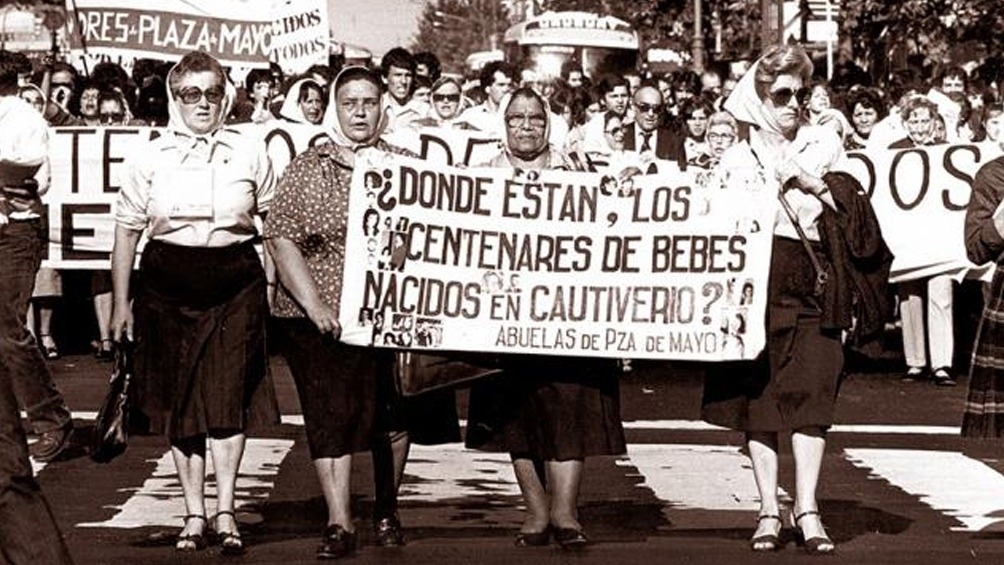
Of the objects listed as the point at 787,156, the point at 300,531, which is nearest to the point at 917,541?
the point at 787,156

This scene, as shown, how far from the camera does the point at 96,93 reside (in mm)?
19359

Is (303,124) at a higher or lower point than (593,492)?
higher

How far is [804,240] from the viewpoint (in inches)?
413

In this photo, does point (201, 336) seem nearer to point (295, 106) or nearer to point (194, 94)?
point (194, 94)

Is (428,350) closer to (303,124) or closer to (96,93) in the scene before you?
(303,124)

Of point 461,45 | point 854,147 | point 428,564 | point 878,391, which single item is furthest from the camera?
point 461,45

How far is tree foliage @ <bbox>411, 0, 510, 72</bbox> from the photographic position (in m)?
112

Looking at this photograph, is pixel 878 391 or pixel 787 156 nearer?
pixel 787 156

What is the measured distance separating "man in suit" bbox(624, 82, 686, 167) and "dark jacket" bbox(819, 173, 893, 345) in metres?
7.94

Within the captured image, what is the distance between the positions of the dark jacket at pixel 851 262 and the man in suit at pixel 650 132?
794 centimetres

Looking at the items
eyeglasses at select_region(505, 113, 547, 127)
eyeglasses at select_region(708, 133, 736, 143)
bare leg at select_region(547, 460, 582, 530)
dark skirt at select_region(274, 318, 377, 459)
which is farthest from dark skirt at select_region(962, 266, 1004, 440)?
eyeglasses at select_region(708, 133, 736, 143)

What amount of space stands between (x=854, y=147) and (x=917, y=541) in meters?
8.30

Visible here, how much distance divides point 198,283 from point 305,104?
7.64 metres

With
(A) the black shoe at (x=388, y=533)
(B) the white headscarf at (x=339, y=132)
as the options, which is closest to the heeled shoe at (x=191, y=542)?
(A) the black shoe at (x=388, y=533)
